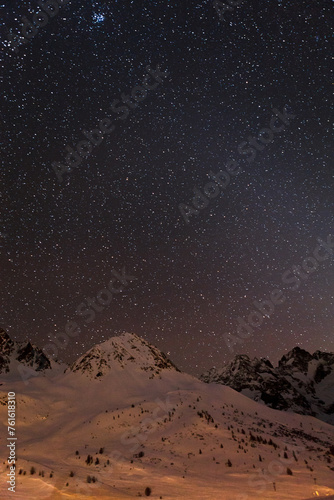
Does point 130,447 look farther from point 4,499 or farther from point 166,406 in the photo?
point 4,499

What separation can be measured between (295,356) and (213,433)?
574 ft

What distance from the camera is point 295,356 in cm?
17562

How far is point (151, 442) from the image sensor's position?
19.4 m

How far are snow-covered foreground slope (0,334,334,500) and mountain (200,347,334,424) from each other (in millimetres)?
69647

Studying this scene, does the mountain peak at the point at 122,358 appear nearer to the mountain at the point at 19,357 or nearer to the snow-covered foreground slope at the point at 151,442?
the snow-covered foreground slope at the point at 151,442

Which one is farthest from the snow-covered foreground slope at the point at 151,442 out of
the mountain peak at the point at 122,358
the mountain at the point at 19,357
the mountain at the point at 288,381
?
the mountain at the point at 288,381

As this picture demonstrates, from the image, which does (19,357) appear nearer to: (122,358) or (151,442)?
(122,358)

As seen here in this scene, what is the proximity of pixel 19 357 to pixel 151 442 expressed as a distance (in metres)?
56.3

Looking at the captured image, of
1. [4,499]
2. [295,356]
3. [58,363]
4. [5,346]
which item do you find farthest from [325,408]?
[4,499]

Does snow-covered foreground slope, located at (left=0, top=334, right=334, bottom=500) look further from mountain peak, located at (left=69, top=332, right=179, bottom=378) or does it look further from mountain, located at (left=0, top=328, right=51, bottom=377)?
mountain, located at (left=0, top=328, right=51, bottom=377)

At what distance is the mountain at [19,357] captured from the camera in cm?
6156

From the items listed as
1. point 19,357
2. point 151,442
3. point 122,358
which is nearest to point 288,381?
point 19,357

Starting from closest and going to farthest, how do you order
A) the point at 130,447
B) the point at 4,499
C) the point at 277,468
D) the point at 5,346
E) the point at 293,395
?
1. the point at 4,499
2. the point at 277,468
3. the point at 130,447
4. the point at 5,346
5. the point at 293,395

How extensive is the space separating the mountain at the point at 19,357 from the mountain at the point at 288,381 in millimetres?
62142
